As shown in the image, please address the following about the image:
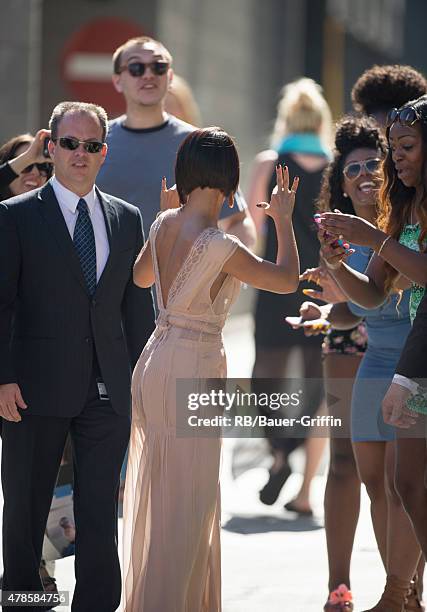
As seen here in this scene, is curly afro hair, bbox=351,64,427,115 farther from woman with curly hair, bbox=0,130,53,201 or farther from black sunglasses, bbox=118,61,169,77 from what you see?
woman with curly hair, bbox=0,130,53,201

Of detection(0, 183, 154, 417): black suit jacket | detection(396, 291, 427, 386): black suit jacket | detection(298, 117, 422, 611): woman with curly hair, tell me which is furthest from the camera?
detection(298, 117, 422, 611): woman with curly hair

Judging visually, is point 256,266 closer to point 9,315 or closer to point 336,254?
point 336,254

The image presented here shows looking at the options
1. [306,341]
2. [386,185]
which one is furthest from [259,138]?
[386,185]

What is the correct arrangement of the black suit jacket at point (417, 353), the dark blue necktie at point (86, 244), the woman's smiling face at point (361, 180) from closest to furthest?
the black suit jacket at point (417, 353)
the dark blue necktie at point (86, 244)
the woman's smiling face at point (361, 180)

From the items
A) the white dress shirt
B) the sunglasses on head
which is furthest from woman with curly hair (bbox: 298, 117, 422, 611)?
the white dress shirt

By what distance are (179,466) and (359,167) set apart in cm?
165

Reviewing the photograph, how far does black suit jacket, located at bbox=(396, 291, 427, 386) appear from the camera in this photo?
5047 millimetres

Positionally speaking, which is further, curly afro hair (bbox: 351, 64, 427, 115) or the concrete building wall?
the concrete building wall

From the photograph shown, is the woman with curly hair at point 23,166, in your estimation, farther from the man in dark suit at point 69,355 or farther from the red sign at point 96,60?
the red sign at point 96,60

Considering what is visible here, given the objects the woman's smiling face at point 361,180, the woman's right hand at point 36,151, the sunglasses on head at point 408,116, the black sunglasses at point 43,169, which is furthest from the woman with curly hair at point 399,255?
the black sunglasses at point 43,169

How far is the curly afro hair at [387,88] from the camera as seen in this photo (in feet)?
22.4

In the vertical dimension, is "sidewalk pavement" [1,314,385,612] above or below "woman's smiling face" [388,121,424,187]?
below

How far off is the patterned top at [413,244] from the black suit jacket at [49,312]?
1.07m

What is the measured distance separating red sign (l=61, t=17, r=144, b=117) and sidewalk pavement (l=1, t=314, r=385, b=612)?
828 cm
